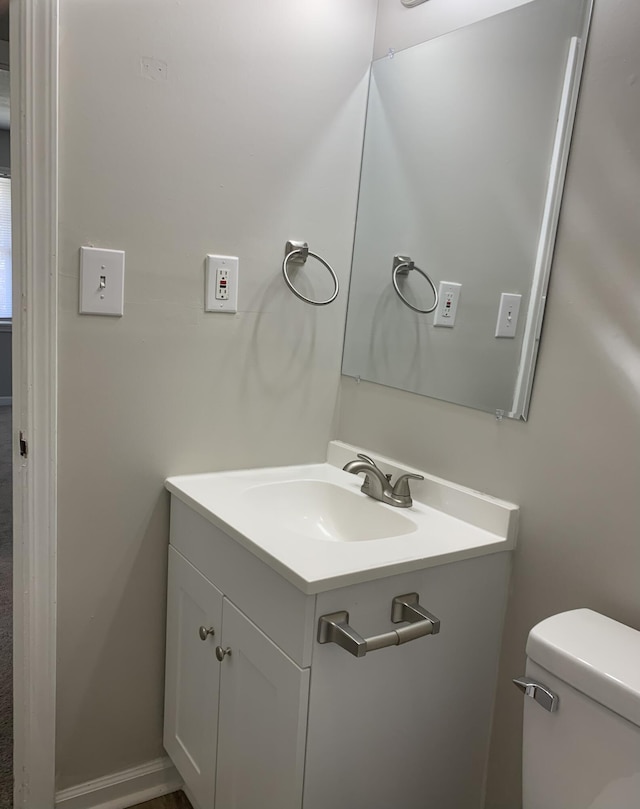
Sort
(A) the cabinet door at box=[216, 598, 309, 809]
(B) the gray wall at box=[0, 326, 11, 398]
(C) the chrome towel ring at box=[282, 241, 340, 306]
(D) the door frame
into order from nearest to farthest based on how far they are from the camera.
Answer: (A) the cabinet door at box=[216, 598, 309, 809] < (D) the door frame < (C) the chrome towel ring at box=[282, 241, 340, 306] < (B) the gray wall at box=[0, 326, 11, 398]

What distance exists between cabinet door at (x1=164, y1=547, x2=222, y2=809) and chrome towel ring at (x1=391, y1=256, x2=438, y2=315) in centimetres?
79

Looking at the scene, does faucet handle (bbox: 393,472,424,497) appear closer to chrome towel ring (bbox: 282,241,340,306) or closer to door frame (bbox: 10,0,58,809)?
chrome towel ring (bbox: 282,241,340,306)

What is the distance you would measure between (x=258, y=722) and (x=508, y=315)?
92 cm

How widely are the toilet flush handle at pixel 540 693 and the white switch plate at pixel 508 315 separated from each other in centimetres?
64

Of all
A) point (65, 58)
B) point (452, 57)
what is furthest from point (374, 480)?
point (65, 58)

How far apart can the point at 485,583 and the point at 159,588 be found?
762 millimetres

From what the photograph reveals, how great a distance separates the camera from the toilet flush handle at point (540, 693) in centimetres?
96

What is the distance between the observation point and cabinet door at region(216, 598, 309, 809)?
1.03 metres

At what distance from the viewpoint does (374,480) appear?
1425mm

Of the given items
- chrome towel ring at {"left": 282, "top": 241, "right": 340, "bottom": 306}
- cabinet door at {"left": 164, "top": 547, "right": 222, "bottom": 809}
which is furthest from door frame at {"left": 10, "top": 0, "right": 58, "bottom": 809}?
chrome towel ring at {"left": 282, "top": 241, "right": 340, "bottom": 306}

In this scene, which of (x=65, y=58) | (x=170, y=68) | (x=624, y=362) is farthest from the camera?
(x=170, y=68)

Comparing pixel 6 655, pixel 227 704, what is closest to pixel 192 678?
pixel 227 704

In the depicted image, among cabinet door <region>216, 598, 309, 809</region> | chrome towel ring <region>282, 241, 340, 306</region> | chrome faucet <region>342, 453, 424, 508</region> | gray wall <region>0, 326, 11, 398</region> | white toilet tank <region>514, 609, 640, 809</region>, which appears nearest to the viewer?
white toilet tank <region>514, 609, 640, 809</region>

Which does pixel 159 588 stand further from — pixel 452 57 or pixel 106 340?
pixel 452 57
